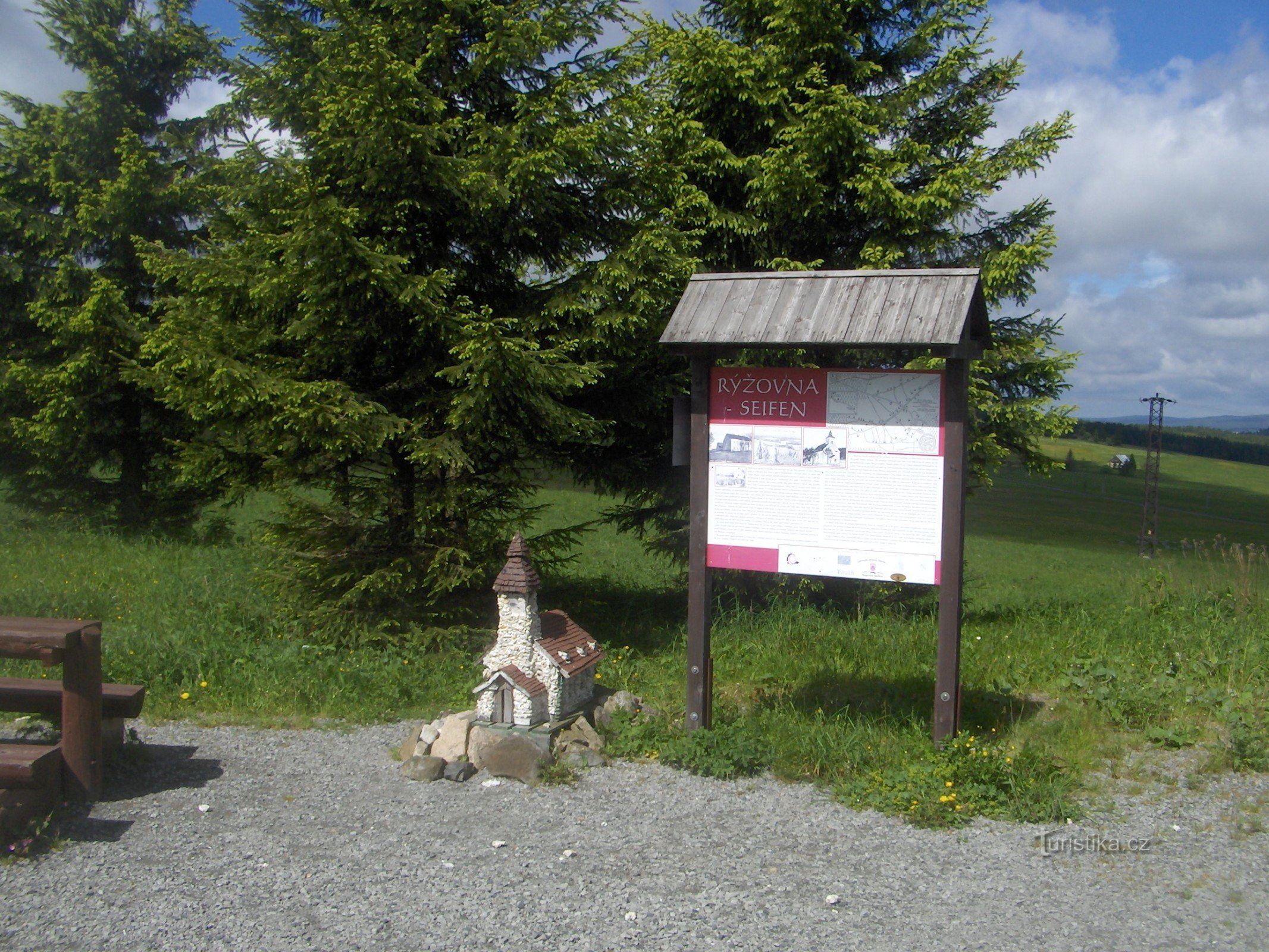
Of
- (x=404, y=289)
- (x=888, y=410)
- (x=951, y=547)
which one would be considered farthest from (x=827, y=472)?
(x=404, y=289)

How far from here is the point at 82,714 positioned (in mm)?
5180

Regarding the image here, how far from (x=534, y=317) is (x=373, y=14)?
123 inches

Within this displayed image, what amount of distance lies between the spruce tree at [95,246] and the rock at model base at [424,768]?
10.4 m

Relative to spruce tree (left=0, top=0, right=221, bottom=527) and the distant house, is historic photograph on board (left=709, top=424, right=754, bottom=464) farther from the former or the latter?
the distant house

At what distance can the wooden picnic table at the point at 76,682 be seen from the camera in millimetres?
5023

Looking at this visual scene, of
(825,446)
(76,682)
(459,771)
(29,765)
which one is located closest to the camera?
(29,765)

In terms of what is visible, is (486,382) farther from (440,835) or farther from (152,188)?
(152,188)

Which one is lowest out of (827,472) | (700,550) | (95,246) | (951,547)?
(700,550)

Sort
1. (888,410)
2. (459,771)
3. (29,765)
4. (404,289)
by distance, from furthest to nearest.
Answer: (404,289), (888,410), (459,771), (29,765)

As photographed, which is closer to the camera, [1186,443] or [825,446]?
[825,446]

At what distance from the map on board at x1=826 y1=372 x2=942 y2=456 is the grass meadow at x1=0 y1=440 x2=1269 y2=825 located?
1830 millimetres

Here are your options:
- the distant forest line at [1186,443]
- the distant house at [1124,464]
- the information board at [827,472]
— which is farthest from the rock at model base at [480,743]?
the distant forest line at [1186,443]

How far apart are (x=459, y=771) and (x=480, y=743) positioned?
225 millimetres

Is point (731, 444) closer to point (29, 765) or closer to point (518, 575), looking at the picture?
point (518, 575)
